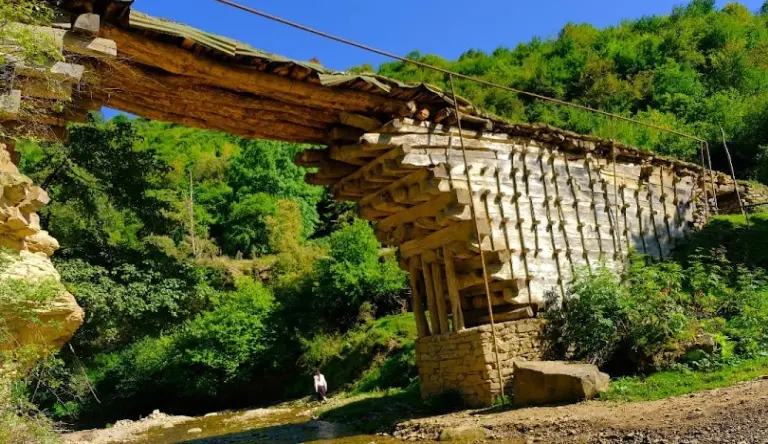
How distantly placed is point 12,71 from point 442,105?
6514mm

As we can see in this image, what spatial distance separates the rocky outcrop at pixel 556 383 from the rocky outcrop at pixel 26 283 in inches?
237

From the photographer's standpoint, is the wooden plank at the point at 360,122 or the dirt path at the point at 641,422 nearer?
the dirt path at the point at 641,422

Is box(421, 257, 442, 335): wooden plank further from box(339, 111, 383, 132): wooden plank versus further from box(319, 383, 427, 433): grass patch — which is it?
box(339, 111, 383, 132): wooden plank

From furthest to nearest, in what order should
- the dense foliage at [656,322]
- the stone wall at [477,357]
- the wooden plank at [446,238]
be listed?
the wooden plank at [446,238] → the stone wall at [477,357] → the dense foliage at [656,322]

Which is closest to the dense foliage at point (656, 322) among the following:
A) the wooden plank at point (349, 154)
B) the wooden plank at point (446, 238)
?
the wooden plank at point (446, 238)

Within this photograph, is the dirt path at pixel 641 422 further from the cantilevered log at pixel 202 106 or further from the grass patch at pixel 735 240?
the grass patch at pixel 735 240

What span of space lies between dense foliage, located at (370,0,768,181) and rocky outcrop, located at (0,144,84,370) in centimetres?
2438

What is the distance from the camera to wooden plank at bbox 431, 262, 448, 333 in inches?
427

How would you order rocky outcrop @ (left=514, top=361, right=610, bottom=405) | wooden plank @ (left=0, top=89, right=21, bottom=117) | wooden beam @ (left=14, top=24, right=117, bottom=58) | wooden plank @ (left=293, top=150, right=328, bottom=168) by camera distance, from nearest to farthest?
wooden plank @ (left=0, top=89, right=21, bottom=117)
wooden beam @ (left=14, top=24, right=117, bottom=58)
rocky outcrop @ (left=514, top=361, right=610, bottom=405)
wooden plank @ (left=293, top=150, right=328, bottom=168)

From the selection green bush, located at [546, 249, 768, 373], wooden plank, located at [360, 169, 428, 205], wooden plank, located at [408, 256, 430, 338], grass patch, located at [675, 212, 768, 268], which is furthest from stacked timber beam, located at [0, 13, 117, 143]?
grass patch, located at [675, 212, 768, 268]

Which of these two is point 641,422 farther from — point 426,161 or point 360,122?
point 360,122

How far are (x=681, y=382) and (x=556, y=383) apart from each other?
1664mm

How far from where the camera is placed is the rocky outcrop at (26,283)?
545 cm

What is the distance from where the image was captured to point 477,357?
966cm
